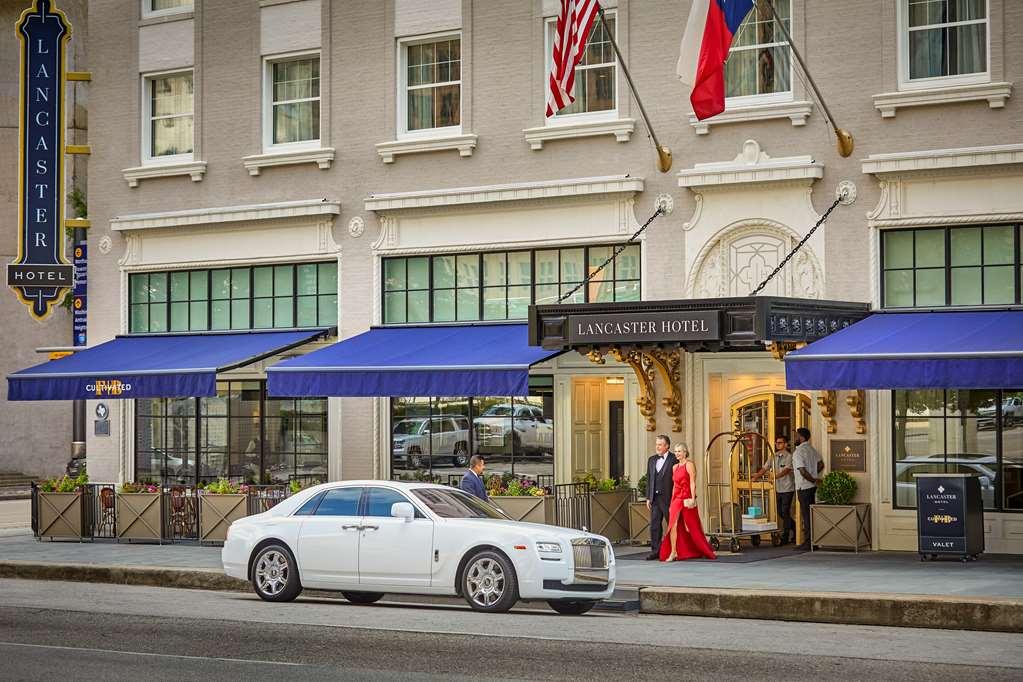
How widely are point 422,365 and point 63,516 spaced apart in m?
7.34

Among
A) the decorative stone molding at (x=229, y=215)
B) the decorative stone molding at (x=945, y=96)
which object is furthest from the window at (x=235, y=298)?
the decorative stone molding at (x=945, y=96)

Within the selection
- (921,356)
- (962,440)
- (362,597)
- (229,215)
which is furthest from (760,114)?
(229,215)

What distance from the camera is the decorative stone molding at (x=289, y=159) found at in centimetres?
2544

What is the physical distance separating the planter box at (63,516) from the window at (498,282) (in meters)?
5.87

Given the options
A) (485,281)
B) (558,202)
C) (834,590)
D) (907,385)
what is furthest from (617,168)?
(834,590)

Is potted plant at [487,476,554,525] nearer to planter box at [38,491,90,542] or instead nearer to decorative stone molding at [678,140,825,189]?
decorative stone molding at [678,140,825,189]

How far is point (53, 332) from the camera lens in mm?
44438

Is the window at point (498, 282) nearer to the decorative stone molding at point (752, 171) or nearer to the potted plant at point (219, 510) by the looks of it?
the decorative stone molding at point (752, 171)

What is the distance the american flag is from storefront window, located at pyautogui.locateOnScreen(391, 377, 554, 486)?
188 inches

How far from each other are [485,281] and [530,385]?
184 cm

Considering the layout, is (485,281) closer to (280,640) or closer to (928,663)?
(280,640)

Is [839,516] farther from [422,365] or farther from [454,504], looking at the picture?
[454,504]

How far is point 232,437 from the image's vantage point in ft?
87.2

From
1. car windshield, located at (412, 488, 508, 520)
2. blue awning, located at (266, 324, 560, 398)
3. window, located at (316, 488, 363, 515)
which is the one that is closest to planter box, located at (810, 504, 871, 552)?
blue awning, located at (266, 324, 560, 398)
